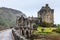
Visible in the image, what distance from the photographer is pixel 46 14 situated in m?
104

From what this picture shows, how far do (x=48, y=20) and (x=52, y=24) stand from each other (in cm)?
596

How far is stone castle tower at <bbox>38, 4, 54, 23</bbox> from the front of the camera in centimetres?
10269

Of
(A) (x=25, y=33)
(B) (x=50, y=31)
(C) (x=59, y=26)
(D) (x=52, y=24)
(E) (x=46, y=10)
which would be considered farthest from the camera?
(E) (x=46, y=10)

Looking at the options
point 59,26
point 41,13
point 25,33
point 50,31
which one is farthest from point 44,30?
point 25,33

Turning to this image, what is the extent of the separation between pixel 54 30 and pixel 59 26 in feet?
12.8

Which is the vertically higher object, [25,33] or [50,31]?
[25,33]

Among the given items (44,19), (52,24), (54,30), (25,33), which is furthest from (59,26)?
(25,33)

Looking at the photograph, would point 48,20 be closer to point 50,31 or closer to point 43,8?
point 43,8

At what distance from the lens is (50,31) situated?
79.9 m

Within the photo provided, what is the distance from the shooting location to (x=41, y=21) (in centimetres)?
9844

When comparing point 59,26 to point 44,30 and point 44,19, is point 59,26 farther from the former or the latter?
point 44,19

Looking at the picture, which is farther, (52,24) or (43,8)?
(43,8)

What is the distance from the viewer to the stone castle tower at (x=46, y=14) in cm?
10269

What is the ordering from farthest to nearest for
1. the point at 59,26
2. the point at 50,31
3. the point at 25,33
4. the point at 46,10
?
the point at 46,10, the point at 59,26, the point at 50,31, the point at 25,33
